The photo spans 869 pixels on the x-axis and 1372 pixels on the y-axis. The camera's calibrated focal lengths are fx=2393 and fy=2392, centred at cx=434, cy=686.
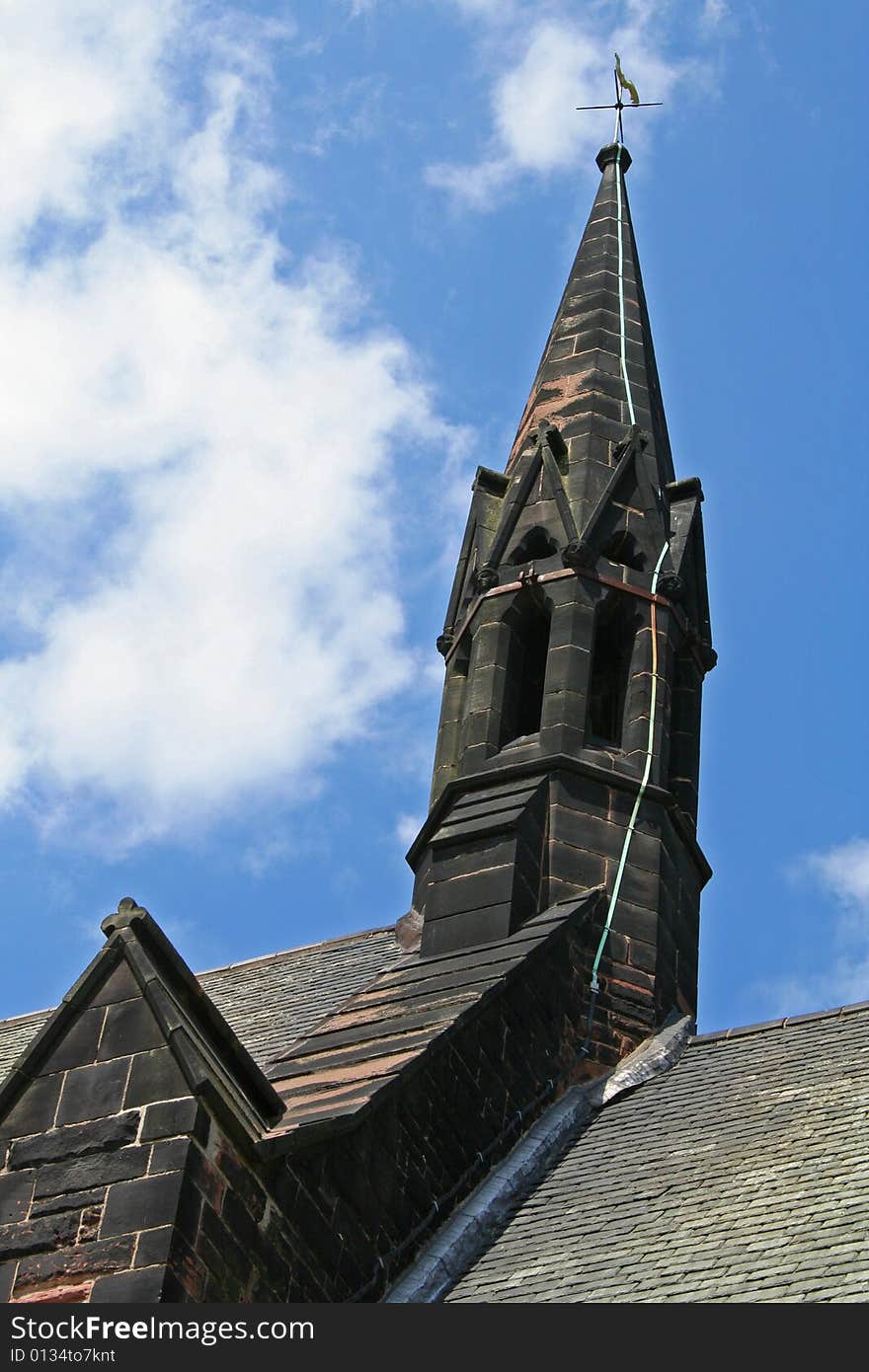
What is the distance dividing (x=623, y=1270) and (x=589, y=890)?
557cm

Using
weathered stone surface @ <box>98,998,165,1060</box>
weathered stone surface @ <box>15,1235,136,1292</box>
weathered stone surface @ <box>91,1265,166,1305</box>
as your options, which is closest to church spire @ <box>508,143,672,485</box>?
weathered stone surface @ <box>98,998,165,1060</box>

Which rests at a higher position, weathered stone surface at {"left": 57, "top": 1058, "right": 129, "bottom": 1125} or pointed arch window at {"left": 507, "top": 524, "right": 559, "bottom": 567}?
pointed arch window at {"left": 507, "top": 524, "right": 559, "bottom": 567}

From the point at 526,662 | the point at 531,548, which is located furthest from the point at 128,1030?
the point at 531,548

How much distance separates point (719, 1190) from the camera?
42.6 feet

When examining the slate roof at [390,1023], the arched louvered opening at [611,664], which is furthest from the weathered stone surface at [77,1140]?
the arched louvered opening at [611,664]

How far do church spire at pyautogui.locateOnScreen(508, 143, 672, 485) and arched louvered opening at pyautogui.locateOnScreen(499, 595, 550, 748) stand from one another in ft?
6.56

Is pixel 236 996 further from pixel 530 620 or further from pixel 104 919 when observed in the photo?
pixel 104 919

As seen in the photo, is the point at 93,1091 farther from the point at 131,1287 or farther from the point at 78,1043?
the point at 131,1287

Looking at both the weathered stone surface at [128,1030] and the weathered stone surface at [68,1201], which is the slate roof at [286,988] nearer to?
the weathered stone surface at [128,1030]

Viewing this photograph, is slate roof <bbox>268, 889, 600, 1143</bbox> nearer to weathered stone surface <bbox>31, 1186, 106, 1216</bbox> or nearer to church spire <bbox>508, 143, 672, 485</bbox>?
weathered stone surface <bbox>31, 1186, 106, 1216</bbox>

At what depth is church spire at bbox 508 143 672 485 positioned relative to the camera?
69.9 feet

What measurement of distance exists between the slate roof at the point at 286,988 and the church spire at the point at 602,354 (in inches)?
186

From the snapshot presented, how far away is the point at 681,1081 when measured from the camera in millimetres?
15758

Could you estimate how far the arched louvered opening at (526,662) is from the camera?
19.3 metres
